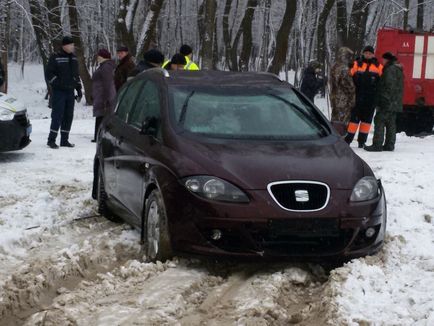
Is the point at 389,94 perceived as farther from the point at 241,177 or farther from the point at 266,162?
the point at 241,177

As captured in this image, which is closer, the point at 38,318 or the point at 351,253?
the point at 38,318

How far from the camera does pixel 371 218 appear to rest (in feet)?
18.0

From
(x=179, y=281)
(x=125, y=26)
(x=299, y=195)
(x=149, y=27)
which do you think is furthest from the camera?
(x=125, y=26)

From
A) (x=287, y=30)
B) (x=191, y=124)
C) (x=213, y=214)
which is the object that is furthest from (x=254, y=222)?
(x=287, y=30)

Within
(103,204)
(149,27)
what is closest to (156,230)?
(103,204)

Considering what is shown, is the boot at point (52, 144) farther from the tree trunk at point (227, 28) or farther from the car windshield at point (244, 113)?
the tree trunk at point (227, 28)

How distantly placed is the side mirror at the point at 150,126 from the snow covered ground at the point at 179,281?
1.01 m

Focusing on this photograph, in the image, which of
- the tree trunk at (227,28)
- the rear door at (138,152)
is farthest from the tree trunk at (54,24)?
the rear door at (138,152)

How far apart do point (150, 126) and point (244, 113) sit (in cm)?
84

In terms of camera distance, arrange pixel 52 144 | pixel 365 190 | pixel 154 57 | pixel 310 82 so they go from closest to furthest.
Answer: pixel 365 190, pixel 154 57, pixel 52 144, pixel 310 82

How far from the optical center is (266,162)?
5.48 m

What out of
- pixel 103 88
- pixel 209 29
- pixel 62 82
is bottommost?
pixel 103 88

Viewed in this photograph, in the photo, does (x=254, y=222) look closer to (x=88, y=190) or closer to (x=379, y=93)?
(x=88, y=190)

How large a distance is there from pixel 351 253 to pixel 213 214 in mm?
1109
